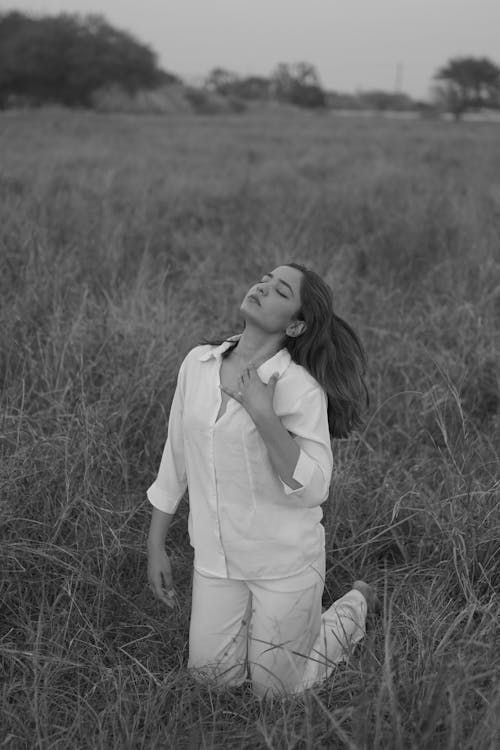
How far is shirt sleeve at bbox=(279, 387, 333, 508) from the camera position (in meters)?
1.63

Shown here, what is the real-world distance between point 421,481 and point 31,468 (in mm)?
1264

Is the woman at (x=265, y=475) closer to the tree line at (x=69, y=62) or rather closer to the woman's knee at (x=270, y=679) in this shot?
the woman's knee at (x=270, y=679)

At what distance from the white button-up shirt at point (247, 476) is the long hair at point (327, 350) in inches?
1.2

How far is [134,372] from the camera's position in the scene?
9.43 feet

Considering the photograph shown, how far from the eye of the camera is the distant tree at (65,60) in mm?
24938

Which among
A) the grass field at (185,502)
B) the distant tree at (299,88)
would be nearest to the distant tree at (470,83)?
the distant tree at (299,88)

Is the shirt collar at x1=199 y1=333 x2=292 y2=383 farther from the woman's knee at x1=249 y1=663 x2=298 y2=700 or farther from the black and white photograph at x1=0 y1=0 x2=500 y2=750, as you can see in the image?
the woman's knee at x1=249 y1=663 x2=298 y2=700

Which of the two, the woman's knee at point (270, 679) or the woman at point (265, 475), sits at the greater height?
the woman at point (265, 475)

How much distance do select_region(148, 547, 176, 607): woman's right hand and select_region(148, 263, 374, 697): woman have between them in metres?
0.11

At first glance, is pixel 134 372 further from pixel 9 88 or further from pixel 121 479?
pixel 9 88

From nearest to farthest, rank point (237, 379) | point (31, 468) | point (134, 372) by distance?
point (237, 379)
point (31, 468)
point (134, 372)

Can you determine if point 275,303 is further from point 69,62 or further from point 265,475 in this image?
point 69,62

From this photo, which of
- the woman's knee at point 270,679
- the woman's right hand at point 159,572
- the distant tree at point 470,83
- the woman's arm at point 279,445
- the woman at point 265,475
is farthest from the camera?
the distant tree at point 470,83

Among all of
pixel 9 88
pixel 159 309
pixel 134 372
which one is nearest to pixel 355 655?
pixel 134 372
